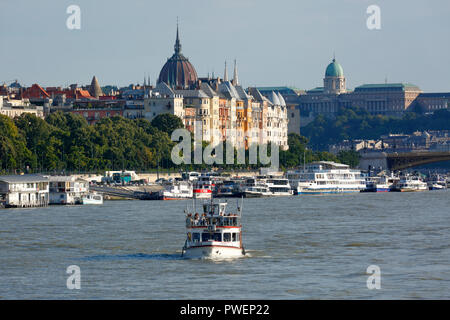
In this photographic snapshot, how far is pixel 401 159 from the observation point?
17700cm

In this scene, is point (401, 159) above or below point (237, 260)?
above

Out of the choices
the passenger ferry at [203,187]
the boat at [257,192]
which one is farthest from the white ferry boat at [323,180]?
the passenger ferry at [203,187]

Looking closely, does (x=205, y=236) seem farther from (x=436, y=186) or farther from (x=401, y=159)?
(x=401, y=159)

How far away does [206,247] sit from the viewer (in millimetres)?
49281

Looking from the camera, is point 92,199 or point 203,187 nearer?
point 92,199

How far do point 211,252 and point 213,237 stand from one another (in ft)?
2.19

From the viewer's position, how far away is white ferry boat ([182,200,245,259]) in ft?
162

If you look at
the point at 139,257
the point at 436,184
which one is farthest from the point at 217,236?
the point at 436,184

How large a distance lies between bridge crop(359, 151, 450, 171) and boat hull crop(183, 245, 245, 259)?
4744 inches

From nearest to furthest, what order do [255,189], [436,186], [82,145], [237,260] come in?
1. [237,260]
2. [255,189]
3. [82,145]
4. [436,186]

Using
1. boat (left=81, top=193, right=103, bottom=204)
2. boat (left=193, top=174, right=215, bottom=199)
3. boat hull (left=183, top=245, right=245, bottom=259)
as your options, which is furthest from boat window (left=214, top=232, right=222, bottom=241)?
boat (left=193, top=174, right=215, bottom=199)

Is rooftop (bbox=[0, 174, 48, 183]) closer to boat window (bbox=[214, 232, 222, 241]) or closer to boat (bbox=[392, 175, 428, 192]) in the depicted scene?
boat window (bbox=[214, 232, 222, 241])

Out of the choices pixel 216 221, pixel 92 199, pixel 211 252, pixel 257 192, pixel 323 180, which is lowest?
pixel 211 252

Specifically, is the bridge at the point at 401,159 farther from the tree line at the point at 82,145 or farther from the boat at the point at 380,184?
the tree line at the point at 82,145
